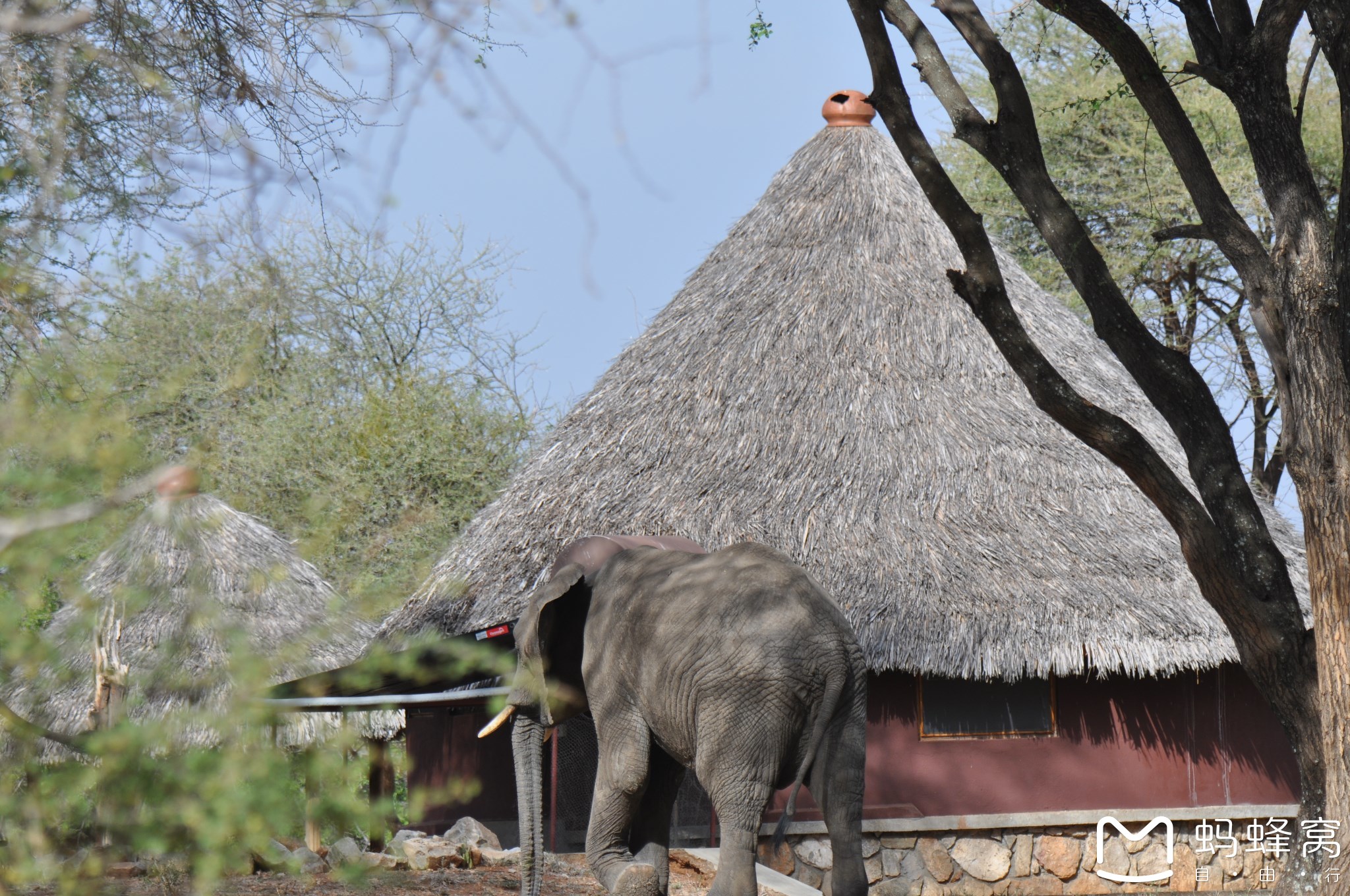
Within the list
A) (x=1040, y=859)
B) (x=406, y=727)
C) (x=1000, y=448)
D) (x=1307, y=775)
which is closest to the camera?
(x=1307, y=775)

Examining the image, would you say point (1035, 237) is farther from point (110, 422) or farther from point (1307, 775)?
point (110, 422)

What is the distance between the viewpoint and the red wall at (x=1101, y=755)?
37.0 ft

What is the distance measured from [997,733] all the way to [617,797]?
646 cm

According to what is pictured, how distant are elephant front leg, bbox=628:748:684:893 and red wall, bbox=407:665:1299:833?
17.1ft

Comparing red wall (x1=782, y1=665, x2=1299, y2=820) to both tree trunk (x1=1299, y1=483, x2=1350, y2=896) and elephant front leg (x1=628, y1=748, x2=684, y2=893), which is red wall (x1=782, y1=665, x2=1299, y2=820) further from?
elephant front leg (x1=628, y1=748, x2=684, y2=893)

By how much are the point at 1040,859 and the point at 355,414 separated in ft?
44.1

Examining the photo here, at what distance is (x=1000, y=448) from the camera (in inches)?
478

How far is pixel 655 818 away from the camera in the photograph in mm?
6117

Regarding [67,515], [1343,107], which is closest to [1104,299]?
[1343,107]

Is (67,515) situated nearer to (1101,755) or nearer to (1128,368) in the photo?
(1128,368)

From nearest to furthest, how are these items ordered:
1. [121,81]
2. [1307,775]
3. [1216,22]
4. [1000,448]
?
[121,81] → [1307,775] → [1216,22] → [1000,448]

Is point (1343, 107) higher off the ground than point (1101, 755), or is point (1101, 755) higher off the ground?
point (1343, 107)

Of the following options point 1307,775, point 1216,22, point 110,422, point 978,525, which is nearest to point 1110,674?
point 978,525

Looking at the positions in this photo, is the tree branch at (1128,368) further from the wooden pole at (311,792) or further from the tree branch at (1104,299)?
the wooden pole at (311,792)
